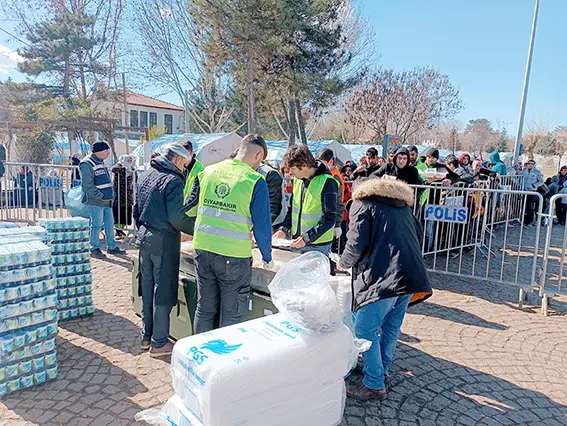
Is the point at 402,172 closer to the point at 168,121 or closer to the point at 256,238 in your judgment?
the point at 256,238

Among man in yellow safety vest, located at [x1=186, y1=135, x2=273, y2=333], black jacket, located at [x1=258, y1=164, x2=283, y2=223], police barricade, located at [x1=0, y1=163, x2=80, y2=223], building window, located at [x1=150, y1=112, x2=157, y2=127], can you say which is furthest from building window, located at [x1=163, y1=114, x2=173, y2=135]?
man in yellow safety vest, located at [x1=186, y1=135, x2=273, y2=333]

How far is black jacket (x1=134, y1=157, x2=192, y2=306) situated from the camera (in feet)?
12.0

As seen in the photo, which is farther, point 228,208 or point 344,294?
point 344,294

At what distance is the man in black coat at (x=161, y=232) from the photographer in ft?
12.0

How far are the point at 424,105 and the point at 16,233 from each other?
30.6m

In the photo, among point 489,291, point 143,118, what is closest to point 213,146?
point 489,291

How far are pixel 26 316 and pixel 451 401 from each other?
11.7 feet

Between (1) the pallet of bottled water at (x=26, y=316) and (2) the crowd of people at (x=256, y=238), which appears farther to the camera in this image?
(1) the pallet of bottled water at (x=26, y=316)

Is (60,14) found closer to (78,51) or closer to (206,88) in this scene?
(78,51)

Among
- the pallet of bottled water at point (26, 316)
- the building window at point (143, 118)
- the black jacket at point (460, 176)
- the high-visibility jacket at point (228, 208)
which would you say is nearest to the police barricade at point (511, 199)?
the black jacket at point (460, 176)

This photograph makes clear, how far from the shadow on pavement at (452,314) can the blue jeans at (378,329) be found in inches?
78.6

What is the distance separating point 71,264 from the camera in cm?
473

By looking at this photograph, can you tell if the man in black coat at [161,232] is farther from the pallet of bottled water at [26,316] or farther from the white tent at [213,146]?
the white tent at [213,146]

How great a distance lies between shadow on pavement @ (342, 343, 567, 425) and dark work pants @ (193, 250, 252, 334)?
1175 mm
